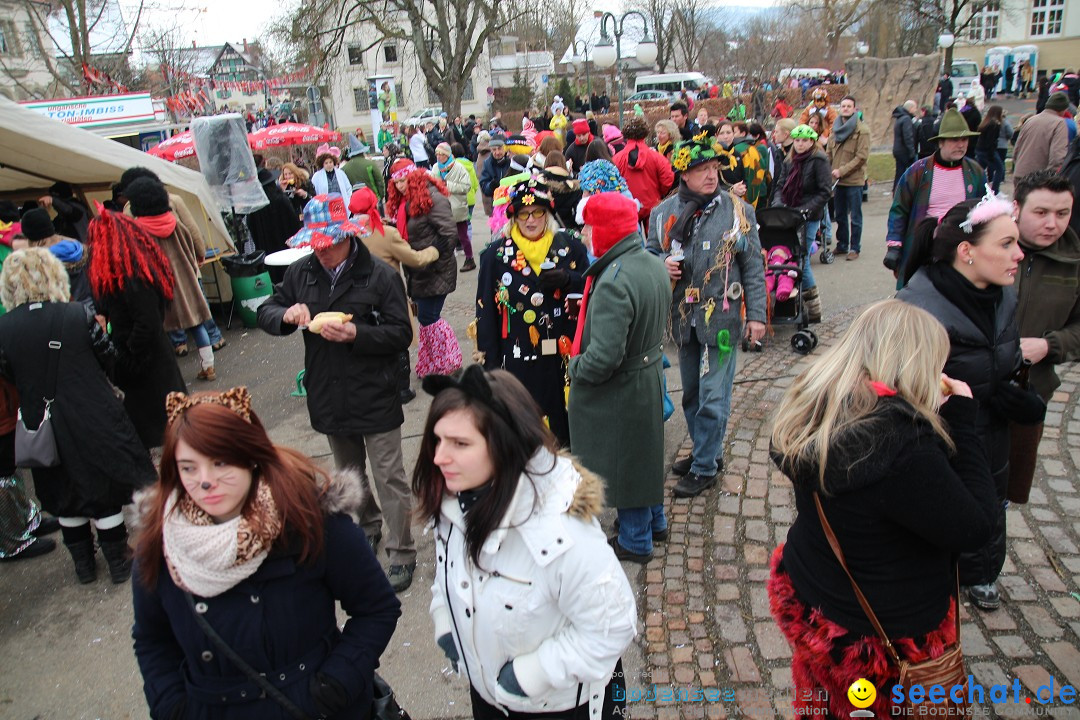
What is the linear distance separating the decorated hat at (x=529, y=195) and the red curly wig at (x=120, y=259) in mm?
Result: 2519

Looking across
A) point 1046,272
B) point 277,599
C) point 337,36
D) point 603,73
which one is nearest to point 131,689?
point 277,599

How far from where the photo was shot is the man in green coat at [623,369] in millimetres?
3455

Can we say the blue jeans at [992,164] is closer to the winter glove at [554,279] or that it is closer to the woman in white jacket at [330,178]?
the woman in white jacket at [330,178]

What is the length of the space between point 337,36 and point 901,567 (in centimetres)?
3539

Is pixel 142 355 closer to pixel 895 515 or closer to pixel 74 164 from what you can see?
pixel 895 515

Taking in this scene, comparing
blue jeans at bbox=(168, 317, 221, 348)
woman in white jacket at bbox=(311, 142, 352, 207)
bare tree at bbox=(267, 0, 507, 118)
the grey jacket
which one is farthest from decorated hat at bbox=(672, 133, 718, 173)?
bare tree at bbox=(267, 0, 507, 118)

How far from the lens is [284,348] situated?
8.27m

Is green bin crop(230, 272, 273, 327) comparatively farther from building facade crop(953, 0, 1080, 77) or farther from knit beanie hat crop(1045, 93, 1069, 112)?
building facade crop(953, 0, 1080, 77)

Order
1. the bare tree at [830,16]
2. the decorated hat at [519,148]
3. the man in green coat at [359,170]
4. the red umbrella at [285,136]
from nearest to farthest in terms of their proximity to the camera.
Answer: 1. the decorated hat at [519,148]
2. the man in green coat at [359,170]
3. the red umbrella at [285,136]
4. the bare tree at [830,16]

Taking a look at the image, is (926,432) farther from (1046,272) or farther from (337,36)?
(337,36)

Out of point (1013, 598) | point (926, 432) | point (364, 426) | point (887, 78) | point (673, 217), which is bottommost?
point (1013, 598)

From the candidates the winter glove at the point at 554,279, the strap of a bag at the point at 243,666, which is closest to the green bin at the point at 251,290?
the winter glove at the point at 554,279

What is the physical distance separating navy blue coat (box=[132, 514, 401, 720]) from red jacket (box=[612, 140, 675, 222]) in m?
6.44

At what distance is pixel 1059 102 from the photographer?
8.61 meters
